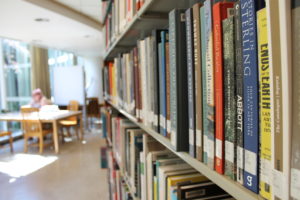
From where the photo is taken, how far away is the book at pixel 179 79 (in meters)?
0.57

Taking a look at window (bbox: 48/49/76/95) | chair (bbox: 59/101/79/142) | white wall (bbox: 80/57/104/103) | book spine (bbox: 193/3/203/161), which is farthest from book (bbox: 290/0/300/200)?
white wall (bbox: 80/57/104/103)

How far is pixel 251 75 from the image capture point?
0.37m

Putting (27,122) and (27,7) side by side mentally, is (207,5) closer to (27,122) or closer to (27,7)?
(27,7)

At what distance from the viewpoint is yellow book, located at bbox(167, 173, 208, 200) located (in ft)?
2.18

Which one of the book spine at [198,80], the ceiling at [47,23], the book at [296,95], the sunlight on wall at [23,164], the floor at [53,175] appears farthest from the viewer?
the sunlight on wall at [23,164]

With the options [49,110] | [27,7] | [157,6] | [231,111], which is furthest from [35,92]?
[231,111]

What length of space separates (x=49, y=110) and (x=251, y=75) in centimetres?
554

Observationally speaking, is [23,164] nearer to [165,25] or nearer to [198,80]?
[165,25]

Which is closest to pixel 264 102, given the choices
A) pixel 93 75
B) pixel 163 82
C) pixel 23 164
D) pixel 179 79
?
pixel 179 79

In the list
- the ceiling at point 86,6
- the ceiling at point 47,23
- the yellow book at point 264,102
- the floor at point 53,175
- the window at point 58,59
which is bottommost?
the floor at point 53,175

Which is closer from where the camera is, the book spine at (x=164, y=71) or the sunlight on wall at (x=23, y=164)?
the book spine at (x=164, y=71)

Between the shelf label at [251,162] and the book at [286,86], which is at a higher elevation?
the book at [286,86]

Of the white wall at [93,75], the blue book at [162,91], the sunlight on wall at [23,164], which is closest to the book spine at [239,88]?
the blue book at [162,91]

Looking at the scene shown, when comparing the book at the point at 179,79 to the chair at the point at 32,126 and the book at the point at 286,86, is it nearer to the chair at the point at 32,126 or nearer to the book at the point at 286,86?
the book at the point at 286,86
